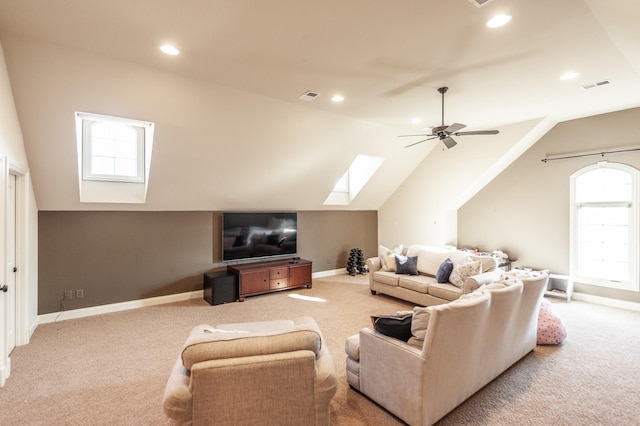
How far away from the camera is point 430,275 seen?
5.44 metres

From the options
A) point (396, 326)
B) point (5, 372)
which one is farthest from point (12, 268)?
point (396, 326)

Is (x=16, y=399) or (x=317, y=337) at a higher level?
(x=317, y=337)

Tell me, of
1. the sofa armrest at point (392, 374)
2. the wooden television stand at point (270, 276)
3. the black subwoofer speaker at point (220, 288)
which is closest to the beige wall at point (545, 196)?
the wooden television stand at point (270, 276)

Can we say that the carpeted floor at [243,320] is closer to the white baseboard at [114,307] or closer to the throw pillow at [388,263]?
the white baseboard at [114,307]

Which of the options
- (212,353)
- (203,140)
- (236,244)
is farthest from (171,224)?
(212,353)

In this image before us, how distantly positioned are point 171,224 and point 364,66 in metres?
4.06

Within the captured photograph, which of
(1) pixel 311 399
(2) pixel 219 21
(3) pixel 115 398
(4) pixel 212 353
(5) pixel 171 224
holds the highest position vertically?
(2) pixel 219 21

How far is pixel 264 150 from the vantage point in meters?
4.96

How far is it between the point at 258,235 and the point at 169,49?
3.80 metres

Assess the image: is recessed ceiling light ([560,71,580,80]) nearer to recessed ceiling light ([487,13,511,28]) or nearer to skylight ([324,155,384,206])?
recessed ceiling light ([487,13,511,28])

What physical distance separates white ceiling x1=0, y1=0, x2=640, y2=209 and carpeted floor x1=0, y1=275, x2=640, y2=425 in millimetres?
2019

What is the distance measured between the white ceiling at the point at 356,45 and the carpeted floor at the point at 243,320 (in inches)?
79.5

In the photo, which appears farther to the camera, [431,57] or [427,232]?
[427,232]

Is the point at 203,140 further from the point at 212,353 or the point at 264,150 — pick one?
the point at 212,353
